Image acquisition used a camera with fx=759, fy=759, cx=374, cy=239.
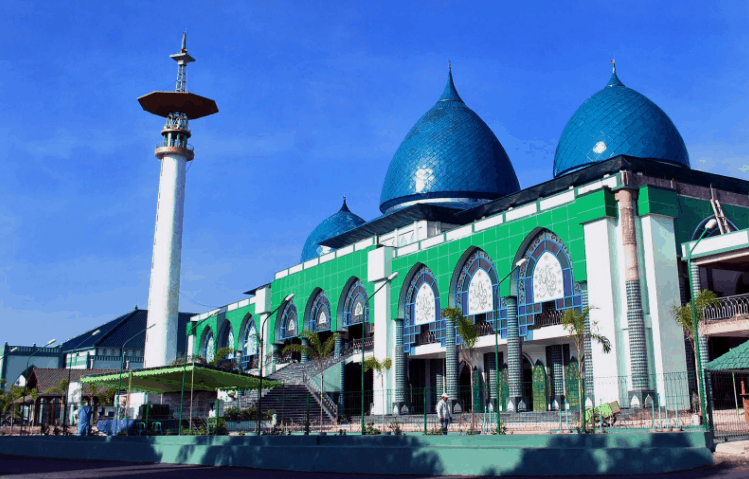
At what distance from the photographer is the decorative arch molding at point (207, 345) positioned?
57.5m

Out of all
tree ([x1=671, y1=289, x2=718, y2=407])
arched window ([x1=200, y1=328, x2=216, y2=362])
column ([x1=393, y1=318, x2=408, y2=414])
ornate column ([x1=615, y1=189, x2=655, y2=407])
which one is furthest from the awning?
arched window ([x1=200, y1=328, x2=216, y2=362])

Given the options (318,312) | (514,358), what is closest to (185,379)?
(318,312)

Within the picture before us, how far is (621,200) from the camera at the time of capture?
2777 centimetres

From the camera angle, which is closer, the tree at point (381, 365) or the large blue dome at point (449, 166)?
the tree at point (381, 365)

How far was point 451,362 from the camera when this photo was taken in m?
33.5

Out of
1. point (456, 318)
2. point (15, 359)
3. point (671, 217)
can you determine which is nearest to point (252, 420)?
point (456, 318)

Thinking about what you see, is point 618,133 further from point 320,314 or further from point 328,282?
point 320,314

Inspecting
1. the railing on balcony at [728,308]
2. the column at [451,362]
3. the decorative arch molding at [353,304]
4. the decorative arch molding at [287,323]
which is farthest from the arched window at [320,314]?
the railing on balcony at [728,308]

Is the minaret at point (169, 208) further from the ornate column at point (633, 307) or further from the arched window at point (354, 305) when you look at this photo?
the ornate column at point (633, 307)

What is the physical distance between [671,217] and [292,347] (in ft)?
61.7

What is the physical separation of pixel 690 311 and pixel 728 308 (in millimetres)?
2549

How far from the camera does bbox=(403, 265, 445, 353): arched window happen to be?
34.9 meters

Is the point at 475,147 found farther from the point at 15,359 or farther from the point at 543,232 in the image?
the point at 15,359

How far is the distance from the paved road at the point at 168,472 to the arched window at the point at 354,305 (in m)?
20.2
